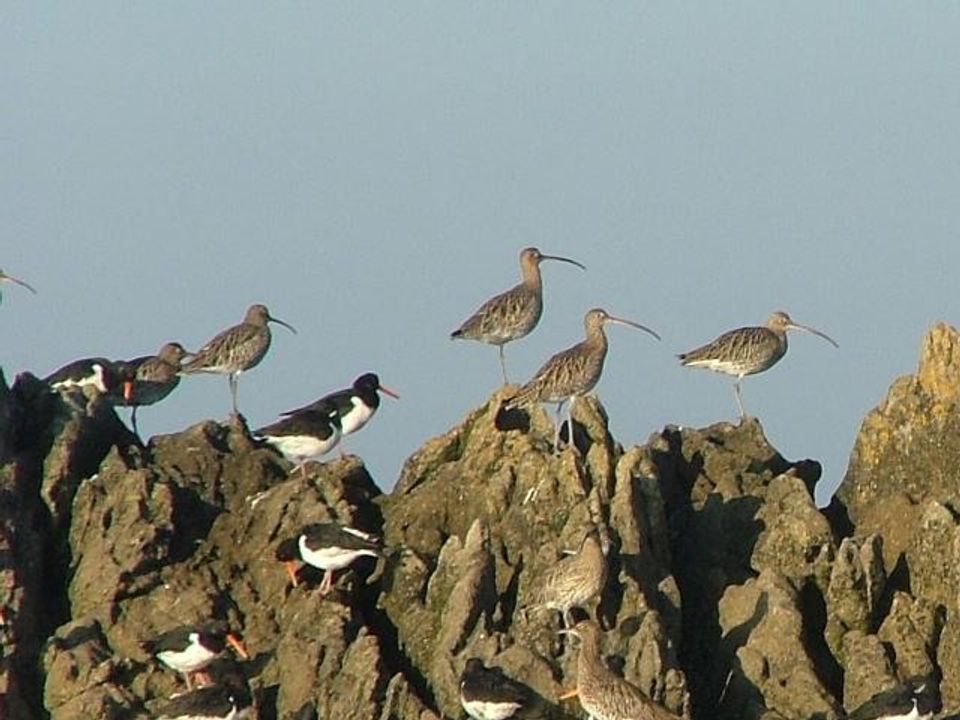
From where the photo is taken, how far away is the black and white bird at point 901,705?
104 feet

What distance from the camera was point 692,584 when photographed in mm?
35531

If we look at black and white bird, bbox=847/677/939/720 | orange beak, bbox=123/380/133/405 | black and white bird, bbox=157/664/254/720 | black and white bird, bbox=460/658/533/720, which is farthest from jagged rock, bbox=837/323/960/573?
orange beak, bbox=123/380/133/405

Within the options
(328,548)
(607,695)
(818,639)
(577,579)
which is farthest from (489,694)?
(818,639)

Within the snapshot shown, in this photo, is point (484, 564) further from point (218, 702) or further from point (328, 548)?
point (218, 702)

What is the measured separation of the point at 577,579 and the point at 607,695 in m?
1.56

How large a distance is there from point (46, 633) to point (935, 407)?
10.0 metres

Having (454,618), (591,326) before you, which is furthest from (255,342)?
(454,618)

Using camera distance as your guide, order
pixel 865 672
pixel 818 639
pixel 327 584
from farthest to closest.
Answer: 1. pixel 327 584
2. pixel 818 639
3. pixel 865 672

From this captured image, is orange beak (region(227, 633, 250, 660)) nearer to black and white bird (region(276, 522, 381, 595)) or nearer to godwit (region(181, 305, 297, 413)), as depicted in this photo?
black and white bird (region(276, 522, 381, 595))

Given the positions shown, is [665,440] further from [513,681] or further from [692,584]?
[513,681]

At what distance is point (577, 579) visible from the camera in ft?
107

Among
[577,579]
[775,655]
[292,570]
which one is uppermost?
[292,570]

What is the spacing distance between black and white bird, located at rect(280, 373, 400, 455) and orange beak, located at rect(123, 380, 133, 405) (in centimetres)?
266

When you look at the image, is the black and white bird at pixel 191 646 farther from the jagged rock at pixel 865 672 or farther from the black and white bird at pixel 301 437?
the jagged rock at pixel 865 672
